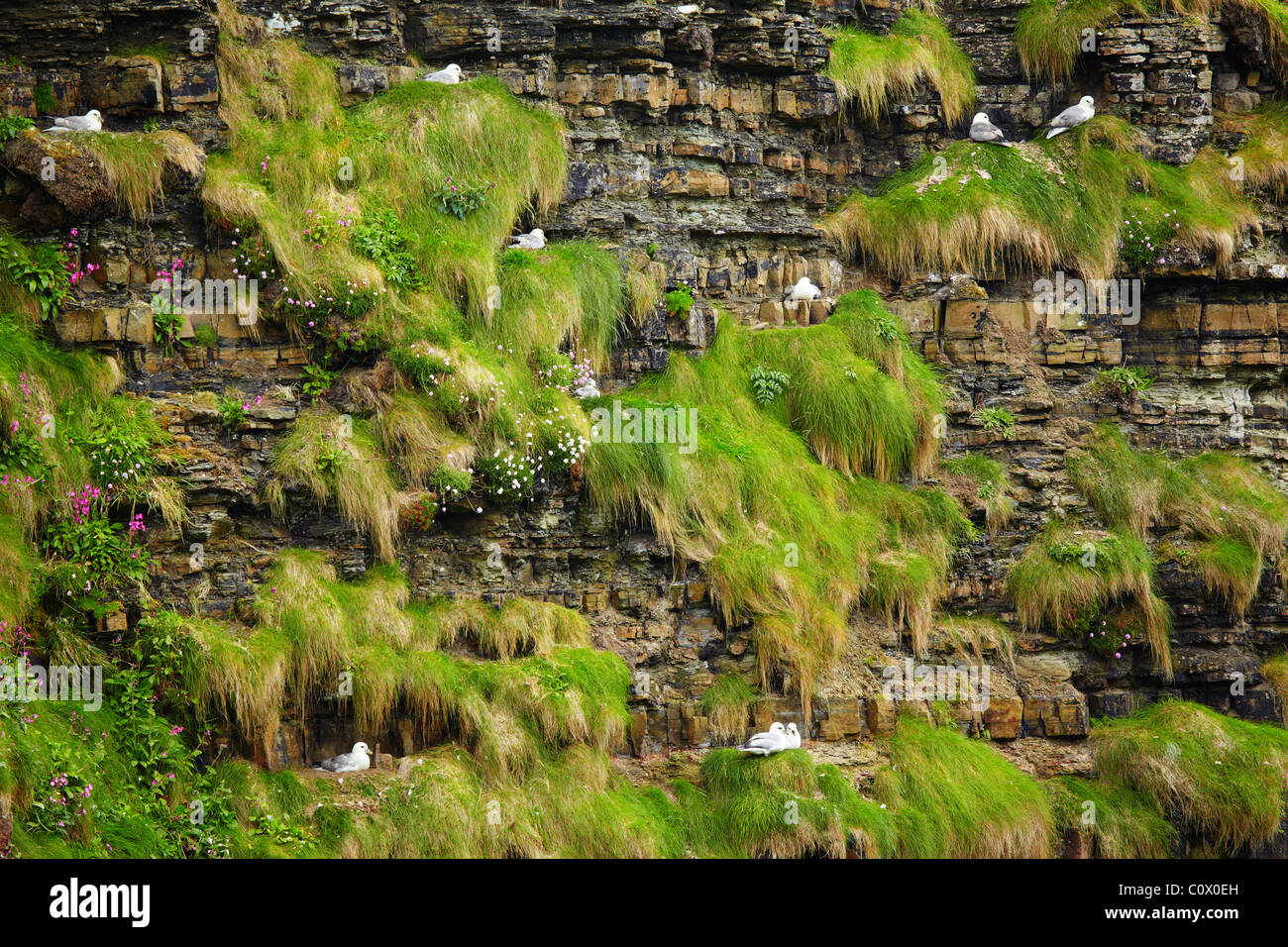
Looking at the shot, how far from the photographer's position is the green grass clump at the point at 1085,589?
15.2 meters

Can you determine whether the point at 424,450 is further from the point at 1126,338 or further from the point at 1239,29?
the point at 1239,29

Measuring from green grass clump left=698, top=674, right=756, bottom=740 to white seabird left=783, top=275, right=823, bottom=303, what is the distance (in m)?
5.03

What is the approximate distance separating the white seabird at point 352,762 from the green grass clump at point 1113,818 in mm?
6939

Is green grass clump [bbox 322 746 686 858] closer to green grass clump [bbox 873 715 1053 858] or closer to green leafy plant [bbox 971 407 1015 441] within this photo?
green grass clump [bbox 873 715 1053 858]

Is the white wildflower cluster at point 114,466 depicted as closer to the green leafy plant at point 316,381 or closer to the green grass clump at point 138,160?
the green leafy plant at point 316,381

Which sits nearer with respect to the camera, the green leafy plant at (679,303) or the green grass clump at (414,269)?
the green grass clump at (414,269)

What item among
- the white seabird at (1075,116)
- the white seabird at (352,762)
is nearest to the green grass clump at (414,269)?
the white seabird at (352,762)

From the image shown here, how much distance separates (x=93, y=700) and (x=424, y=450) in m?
3.68

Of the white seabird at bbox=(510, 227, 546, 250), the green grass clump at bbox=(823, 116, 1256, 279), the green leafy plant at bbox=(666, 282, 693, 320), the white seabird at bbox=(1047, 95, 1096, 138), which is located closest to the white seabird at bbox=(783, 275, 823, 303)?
the green grass clump at bbox=(823, 116, 1256, 279)

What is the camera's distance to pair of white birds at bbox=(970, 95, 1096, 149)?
17.1m

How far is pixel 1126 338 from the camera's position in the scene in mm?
17016

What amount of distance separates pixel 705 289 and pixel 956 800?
646cm

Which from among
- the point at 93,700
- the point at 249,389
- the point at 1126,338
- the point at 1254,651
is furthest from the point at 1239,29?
the point at 93,700

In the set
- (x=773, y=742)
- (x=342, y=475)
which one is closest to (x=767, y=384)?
(x=773, y=742)
